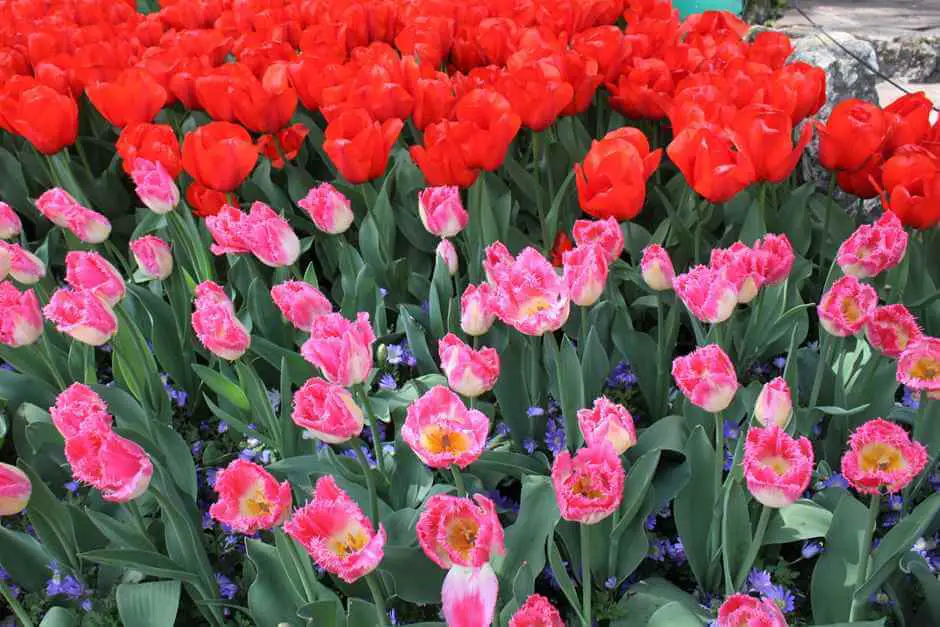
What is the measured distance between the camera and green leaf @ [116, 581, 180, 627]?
127 cm

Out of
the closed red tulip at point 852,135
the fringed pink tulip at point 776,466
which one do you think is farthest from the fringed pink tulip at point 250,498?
the closed red tulip at point 852,135

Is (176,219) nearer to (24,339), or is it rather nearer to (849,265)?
(24,339)

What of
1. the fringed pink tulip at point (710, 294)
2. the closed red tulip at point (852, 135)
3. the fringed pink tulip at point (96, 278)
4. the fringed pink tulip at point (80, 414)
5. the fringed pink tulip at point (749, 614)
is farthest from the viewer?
the closed red tulip at point (852, 135)

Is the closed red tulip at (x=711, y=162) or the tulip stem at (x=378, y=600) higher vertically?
the closed red tulip at (x=711, y=162)

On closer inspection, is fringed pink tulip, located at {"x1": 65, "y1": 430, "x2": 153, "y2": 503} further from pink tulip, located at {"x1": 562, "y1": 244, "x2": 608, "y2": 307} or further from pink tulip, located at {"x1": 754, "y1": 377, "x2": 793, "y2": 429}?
pink tulip, located at {"x1": 754, "y1": 377, "x2": 793, "y2": 429}

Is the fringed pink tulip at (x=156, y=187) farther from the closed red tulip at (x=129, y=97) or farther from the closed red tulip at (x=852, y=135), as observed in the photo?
the closed red tulip at (x=852, y=135)

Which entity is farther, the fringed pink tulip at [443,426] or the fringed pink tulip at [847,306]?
the fringed pink tulip at [847,306]

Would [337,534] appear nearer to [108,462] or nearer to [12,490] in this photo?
[108,462]

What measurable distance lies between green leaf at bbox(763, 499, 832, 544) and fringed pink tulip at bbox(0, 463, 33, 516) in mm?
1004

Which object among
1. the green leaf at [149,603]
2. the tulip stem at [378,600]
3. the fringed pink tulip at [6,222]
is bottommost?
the green leaf at [149,603]

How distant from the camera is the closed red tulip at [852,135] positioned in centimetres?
165

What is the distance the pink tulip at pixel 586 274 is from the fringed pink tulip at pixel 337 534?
1.47 ft

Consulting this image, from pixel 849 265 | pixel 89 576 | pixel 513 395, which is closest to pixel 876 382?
pixel 849 265

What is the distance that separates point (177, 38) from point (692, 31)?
1.47m
